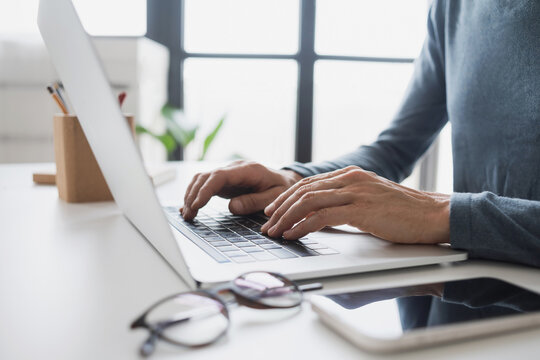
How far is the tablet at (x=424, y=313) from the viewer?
1.06 feet

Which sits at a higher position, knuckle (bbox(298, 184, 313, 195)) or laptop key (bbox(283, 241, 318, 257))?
knuckle (bbox(298, 184, 313, 195))

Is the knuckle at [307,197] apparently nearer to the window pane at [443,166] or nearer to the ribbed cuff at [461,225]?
the ribbed cuff at [461,225]

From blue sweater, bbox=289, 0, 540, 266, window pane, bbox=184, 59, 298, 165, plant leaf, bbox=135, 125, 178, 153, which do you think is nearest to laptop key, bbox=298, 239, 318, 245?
blue sweater, bbox=289, 0, 540, 266

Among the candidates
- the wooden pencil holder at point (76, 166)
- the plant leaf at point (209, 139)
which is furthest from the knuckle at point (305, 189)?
the plant leaf at point (209, 139)

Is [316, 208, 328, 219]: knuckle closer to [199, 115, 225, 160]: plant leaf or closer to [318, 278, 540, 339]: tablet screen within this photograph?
[318, 278, 540, 339]: tablet screen

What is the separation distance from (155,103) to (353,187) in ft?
7.49

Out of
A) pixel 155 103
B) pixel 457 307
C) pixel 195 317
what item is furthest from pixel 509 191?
pixel 155 103

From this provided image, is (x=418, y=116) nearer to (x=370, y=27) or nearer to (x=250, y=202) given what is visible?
(x=250, y=202)

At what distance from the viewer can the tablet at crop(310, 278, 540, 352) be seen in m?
0.32

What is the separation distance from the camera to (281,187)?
781 millimetres

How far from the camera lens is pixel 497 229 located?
530mm

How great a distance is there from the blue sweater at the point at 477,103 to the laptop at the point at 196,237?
252mm

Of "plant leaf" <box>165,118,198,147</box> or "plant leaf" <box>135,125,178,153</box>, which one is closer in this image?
"plant leaf" <box>135,125,178,153</box>

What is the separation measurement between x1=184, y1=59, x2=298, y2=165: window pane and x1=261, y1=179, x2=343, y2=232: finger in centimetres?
224
